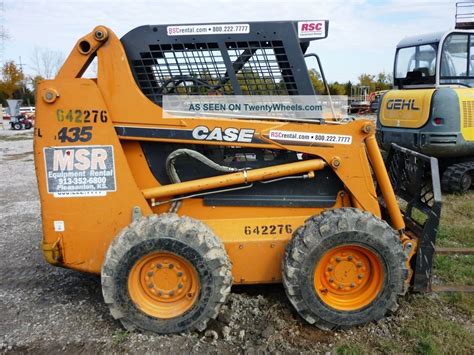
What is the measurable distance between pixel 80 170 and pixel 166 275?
104cm

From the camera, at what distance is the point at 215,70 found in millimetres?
3434

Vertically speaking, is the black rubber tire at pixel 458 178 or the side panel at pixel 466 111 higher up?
the side panel at pixel 466 111

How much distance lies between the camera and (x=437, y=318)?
136 inches

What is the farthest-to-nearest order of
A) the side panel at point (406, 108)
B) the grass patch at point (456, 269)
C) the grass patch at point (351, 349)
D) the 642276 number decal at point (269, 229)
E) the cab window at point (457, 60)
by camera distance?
1. the cab window at point (457, 60)
2. the side panel at point (406, 108)
3. the grass patch at point (456, 269)
4. the 642276 number decal at point (269, 229)
5. the grass patch at point (351, 349)

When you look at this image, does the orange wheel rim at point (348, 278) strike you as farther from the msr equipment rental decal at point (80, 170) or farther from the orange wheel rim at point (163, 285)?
the msr equipment rental decal at point (80, 170)

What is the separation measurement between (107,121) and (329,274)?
2061mm

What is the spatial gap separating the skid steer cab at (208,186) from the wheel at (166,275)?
10mm

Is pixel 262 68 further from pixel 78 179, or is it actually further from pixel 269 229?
pixel 78 179

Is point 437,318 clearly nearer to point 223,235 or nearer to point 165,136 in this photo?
point 223,235

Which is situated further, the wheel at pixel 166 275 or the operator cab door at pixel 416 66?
the operator cab door at pixel 416 66

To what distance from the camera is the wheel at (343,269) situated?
3.20 metres

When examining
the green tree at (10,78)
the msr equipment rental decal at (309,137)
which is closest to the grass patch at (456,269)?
the msr equipment rental decal at (309,137)

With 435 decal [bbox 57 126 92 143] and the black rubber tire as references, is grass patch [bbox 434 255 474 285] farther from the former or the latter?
435 decal [bbox 57 126 92 143]

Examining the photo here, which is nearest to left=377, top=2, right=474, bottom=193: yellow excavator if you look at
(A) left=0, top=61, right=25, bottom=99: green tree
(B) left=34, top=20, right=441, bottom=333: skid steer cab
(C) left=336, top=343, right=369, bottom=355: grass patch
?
(B) left=34, top=20, right=441, bottom=333: skid steer cab
